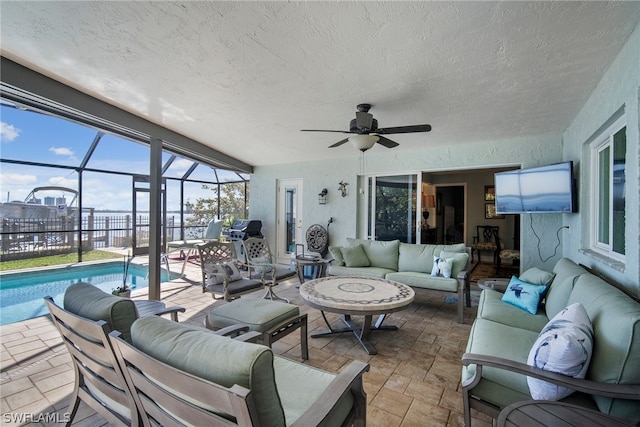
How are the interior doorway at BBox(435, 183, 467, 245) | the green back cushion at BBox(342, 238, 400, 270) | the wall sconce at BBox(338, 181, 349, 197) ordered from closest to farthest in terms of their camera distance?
the green back cushion at BBox(342, 238, 400, 270), the wall sconce at BBox(338, 181, 349, 197), the interior doorway at BBox(435, 183, 467, 245)

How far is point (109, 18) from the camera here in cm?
218

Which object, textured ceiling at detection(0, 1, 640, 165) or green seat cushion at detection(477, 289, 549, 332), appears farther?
green seat cushion at detection(477, 289, 549, 332)

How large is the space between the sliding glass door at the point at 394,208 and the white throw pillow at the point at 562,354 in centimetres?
390

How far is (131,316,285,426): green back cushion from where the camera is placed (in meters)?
0.82

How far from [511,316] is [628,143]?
1534 millimetres

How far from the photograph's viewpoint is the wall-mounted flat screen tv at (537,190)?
11.0 feet

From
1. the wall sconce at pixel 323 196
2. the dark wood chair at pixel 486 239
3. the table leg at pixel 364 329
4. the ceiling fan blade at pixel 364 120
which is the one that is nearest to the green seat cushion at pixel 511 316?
the table leg at pixel 364 329

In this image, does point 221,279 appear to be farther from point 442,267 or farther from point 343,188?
point 343,188

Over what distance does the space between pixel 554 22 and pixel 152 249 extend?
496 cm

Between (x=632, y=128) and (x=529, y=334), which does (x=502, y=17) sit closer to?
(x=632, y=128)

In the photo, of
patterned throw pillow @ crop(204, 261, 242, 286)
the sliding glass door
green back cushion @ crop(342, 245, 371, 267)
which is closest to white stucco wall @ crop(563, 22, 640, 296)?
the sliding glass door

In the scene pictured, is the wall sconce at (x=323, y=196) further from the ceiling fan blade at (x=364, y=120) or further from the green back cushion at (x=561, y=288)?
the green back cushion at (x=561, y=288)

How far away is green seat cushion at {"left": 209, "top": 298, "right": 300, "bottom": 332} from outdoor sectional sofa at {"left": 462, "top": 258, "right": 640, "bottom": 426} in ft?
4.42

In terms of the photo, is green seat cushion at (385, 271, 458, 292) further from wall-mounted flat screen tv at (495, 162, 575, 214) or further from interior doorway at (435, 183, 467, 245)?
interior doorway at (435, 183, 467, 245)
